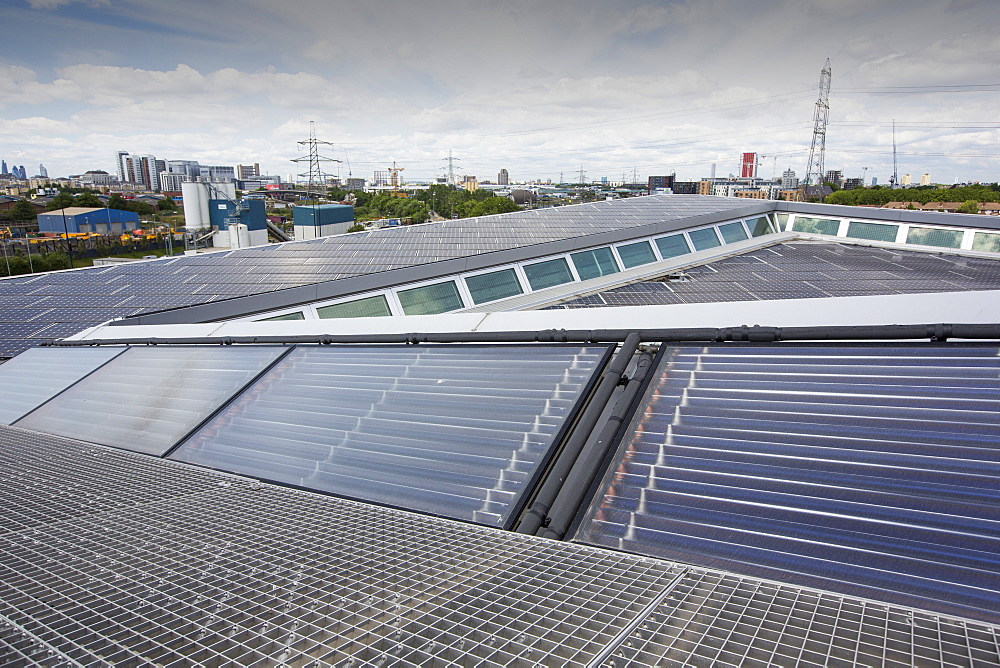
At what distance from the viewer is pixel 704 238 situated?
2092 cm

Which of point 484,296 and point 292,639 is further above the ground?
point 292,639

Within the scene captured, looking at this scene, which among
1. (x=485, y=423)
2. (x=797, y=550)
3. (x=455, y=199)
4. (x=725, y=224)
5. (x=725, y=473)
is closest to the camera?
(x=797, y=550)

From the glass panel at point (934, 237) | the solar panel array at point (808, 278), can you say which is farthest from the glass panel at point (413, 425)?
the glass panel at point (934, 237)

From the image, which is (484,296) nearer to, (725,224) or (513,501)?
(513,501)

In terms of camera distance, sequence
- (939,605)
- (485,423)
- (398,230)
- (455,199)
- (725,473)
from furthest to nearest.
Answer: (455,199), (398,230), (485,423), (725,473), (939,605)

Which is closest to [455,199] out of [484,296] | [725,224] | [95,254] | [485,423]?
[95,254]

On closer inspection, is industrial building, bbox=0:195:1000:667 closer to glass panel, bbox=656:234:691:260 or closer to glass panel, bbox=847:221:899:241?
glass panel, bbox=656:234:691:260

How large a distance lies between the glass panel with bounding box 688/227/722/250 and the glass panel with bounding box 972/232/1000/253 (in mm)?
9164

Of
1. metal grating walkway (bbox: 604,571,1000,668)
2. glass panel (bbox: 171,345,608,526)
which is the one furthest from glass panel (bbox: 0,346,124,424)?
metal grating walkway (bbox: 604,571,1000,668)

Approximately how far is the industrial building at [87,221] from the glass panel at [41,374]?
57340mm

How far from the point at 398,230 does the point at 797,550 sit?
17.4 metres

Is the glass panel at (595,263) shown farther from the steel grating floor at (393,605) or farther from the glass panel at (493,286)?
the steel grating floor at (393,605)

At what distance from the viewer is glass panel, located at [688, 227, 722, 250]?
20.4 meters

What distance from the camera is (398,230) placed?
18.6 m
